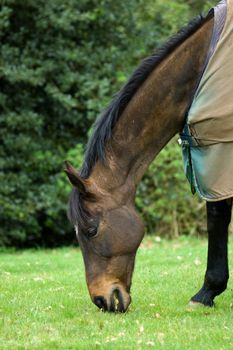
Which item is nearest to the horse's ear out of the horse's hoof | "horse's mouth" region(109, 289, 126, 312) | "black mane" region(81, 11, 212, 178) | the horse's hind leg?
"black mane" region(81, 11, 212, 178)

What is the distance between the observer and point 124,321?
5.44 m

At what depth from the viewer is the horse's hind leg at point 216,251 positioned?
603 cm

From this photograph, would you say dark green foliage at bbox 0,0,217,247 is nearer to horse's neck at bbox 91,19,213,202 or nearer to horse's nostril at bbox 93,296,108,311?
horse's neck at bbox 91,19,213,202

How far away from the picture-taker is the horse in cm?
561

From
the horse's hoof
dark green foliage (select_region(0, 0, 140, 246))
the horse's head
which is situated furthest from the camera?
dark green foliage (select_region(0, 0, 140, 246))

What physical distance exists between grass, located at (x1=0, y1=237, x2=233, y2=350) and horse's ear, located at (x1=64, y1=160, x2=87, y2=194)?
0.94 m

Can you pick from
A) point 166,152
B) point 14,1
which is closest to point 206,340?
point 166,152

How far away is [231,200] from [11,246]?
26.3 ft

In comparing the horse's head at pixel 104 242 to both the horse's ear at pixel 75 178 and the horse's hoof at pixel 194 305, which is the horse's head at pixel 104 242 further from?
the horse's hoof at pixel 194 305

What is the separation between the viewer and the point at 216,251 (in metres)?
6.07

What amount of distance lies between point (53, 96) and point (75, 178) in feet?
25.3

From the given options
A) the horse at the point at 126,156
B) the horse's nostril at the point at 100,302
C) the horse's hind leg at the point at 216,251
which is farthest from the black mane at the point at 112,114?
the horse's hind leg at the point at 216,251

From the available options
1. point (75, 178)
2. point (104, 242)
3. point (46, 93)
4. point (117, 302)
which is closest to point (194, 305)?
point (117, 302)

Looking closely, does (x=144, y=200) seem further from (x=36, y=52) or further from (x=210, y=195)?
(x=210, y=195)
